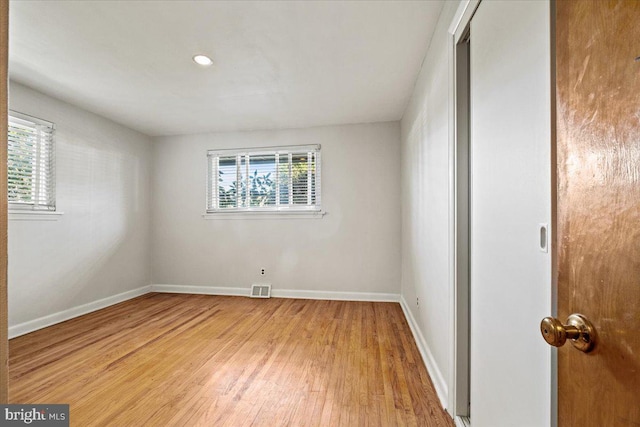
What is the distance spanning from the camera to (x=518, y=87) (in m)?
0.89

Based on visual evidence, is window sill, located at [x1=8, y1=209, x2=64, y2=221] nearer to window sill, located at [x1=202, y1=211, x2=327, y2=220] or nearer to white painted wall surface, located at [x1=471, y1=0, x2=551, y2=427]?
window sill, located at [x1=202, y1=211, x2=327, y2=220]

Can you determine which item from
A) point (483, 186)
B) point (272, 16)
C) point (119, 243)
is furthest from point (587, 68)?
point (119, 243)

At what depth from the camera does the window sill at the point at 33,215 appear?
8.71 ft

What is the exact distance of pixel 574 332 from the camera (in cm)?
53

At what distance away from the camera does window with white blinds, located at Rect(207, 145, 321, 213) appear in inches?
159

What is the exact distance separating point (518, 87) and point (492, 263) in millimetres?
646

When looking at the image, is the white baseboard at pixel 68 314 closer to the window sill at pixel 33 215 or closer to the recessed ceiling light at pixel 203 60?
the window sill at pixel 33 215

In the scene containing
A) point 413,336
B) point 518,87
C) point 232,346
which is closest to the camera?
point 518,87

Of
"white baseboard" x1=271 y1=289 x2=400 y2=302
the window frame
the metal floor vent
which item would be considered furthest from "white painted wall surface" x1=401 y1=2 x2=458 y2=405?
the metal floor vent

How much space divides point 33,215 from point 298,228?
9.64 feet

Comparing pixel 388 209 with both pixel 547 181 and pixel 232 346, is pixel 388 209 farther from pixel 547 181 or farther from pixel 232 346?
pixel 547 181

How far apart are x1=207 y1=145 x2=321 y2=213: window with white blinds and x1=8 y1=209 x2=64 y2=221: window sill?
1.74 metres

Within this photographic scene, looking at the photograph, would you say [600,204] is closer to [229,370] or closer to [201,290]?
[229,370]

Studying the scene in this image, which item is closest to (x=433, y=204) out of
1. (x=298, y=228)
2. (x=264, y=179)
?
(x=298, y=228)
